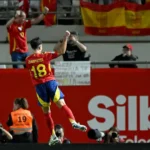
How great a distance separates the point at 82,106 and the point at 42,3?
3.63 m

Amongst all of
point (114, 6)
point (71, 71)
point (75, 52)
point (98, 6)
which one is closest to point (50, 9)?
point (98, 6)

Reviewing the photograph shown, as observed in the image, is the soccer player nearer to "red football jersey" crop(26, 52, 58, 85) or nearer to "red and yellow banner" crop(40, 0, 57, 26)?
"red football jersey" crop(26, 52, 58, 85)

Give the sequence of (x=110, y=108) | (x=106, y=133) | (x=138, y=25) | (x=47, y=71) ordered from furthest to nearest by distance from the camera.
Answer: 1. (x=138, y=25)
2. (x=110, y=108)
3. (x=106, y=133)
4. (x=47, y=71)

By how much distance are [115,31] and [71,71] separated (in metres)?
3.02

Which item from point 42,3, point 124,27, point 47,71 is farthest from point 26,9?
point 47,71

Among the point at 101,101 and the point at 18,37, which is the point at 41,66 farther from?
the point at 18,37

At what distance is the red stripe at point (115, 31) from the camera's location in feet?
70.5

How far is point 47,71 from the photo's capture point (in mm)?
16766

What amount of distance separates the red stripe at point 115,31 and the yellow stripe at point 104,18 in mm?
96

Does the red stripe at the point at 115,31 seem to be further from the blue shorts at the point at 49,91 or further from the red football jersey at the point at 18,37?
the blue shorts at the point at 49,91

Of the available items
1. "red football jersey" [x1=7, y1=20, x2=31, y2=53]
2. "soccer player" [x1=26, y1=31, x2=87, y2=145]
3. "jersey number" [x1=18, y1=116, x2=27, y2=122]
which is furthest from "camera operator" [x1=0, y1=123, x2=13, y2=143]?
"red football jersey" [x1=7, y1=20, x2=31, y2=53]

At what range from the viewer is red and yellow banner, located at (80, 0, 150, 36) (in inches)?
843

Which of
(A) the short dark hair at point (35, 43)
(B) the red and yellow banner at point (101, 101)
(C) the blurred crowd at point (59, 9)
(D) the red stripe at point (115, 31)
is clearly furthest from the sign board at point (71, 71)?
(C) the blurred crowd at point (59, 9)

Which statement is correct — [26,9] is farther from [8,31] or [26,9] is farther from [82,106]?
[82,106]
